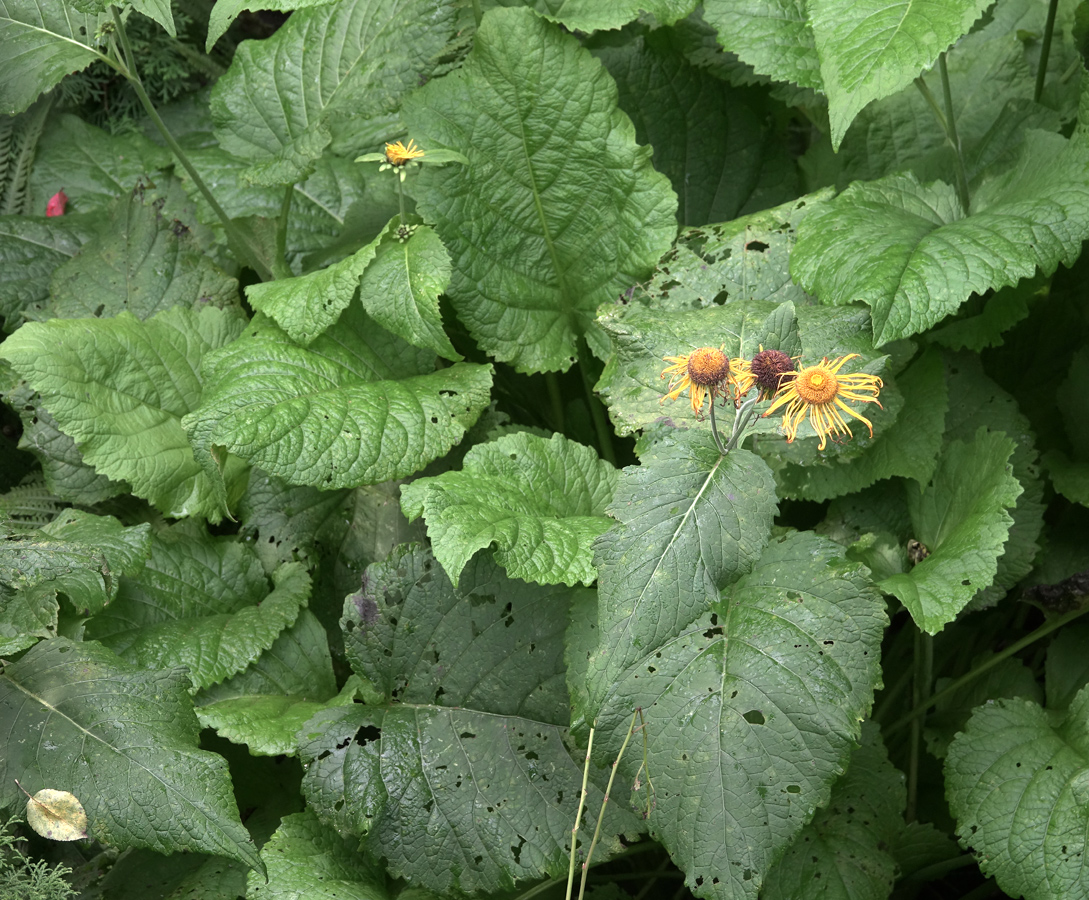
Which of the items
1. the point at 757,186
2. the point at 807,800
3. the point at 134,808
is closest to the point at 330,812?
the point at 134,808

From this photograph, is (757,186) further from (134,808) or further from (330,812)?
(134,808)

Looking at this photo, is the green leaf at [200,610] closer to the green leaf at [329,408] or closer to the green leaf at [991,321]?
the green leaf at [329,408]

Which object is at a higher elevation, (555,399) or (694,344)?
(694,344)

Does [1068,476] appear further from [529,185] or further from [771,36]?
[529,185]

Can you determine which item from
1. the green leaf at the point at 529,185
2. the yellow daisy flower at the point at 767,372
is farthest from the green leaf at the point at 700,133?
the yellow daisy flower at the point at 767,372

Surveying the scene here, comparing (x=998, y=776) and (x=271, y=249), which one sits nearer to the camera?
(x=998, y=776)

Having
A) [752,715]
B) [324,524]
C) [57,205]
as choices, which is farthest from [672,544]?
[57,205]
